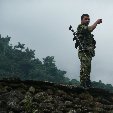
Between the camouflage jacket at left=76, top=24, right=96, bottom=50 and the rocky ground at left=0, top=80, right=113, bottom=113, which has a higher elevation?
the camouflage jacket at left=76, top=24, right=96, bottom=50

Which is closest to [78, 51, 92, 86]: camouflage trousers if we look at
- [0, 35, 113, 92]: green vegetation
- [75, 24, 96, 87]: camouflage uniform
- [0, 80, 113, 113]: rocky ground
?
[75, 24, 96, 87]: camouflage uniform

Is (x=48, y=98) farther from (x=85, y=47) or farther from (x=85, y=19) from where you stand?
(x=85, y=19)

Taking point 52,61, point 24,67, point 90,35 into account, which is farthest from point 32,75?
point 90,35

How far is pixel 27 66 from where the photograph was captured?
5516 centimetres

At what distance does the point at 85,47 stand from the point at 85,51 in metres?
0.11

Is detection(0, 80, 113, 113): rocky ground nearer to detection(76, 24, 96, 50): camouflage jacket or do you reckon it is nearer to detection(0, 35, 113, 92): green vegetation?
detection(76, 24, 96, 50): camouflage jacket

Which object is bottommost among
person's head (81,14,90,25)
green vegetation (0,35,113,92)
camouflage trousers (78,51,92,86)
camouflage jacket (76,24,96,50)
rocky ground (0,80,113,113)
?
rocky ground (0,80,113,113)

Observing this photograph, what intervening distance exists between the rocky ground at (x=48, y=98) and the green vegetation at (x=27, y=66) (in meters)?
42.2

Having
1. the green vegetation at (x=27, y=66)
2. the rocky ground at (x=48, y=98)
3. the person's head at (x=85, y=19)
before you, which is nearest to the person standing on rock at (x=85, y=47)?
the person's head at (x=85, y=19)

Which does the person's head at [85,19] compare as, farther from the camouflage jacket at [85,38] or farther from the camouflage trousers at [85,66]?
the camouflage trousers at [85,66]

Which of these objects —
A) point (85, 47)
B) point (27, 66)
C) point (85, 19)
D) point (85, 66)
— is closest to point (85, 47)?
point (85, 47)

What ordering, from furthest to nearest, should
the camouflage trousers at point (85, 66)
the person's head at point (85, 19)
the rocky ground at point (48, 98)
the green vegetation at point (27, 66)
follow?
the green vegetation at point (27, 66)
the person's head at point (85, 19)
the camouflage trousers at point (85, 66)
the rocky ground at point (48, 98)

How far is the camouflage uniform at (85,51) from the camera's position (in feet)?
31.0

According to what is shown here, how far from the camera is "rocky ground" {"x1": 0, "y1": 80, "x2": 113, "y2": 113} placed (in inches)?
295
